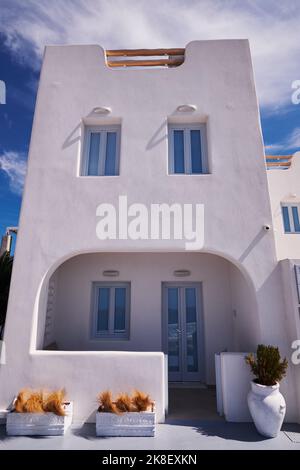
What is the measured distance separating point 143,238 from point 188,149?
3307 millimetres

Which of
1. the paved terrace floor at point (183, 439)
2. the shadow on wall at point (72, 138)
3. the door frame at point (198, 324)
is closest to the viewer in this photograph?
the paved terrace floor at point (183, 439)

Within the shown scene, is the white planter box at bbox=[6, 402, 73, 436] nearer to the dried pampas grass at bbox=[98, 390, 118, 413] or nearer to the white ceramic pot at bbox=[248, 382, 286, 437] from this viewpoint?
the dried pampas grass at bbox=[98, 390, 118, 413]

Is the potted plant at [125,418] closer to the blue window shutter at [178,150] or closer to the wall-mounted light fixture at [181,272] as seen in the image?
the wall-mounted light fixture at [181,272]

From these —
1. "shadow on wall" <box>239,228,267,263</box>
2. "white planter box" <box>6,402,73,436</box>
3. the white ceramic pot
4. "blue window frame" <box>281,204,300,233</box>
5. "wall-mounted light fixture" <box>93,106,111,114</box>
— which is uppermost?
"wall-mounted light fixture" <box>93,106,111,114</box>

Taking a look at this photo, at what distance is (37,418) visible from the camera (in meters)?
5.86

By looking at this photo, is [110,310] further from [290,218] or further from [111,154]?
[290,218]

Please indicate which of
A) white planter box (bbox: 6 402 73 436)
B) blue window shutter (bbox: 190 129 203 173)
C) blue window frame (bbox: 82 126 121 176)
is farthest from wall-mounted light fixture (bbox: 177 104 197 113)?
white planter box (bbox: 6 402 73 436)

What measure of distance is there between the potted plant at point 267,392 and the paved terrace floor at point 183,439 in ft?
0.93

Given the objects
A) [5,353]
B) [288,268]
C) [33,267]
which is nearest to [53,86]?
[33,267]

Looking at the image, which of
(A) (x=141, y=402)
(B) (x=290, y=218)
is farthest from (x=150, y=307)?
(B) (x=290, y=218)

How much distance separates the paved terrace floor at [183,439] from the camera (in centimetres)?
527

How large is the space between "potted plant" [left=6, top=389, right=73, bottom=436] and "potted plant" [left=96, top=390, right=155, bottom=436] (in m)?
0.86

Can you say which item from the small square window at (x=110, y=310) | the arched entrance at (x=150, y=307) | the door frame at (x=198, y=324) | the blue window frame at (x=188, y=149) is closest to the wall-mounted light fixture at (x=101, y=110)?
the blue window frame at (x=188, y=149)

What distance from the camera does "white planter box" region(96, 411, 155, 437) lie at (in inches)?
226
